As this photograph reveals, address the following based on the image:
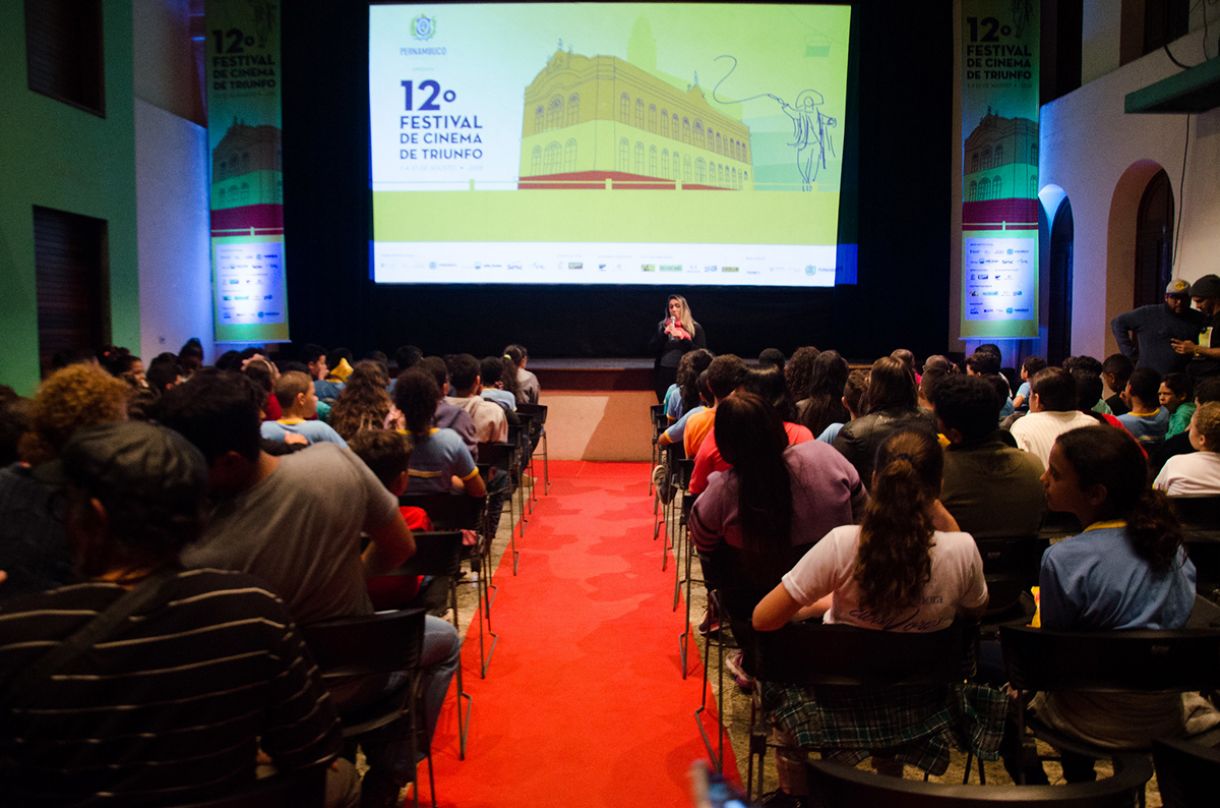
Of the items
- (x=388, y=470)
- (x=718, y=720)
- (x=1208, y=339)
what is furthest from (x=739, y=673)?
(x=1208, y=339)

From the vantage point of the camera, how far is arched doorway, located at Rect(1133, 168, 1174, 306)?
8.77m

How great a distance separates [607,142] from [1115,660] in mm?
8679

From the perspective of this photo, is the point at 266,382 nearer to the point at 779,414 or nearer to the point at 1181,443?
the point at 779,414

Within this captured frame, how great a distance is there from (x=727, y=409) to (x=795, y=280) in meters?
7.65

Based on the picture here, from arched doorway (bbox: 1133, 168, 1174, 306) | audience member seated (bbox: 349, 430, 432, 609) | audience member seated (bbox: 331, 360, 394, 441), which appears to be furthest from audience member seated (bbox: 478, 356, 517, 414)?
arched doorway (bbox: 1133, 168, 1174, 306)

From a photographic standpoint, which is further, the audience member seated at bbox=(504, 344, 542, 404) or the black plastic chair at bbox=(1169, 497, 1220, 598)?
the audience member seated at bbox=(504, 344, 542, 404)

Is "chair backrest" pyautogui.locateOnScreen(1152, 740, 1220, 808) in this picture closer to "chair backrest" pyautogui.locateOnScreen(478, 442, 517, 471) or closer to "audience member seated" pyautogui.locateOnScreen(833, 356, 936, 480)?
"audience member seated" pyautogui.locateOnScreen(833, 356, 936, 480)

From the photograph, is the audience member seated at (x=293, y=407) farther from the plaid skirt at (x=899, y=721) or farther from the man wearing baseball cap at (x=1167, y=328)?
the man wearing baseball cap at (x=1167, y=328)

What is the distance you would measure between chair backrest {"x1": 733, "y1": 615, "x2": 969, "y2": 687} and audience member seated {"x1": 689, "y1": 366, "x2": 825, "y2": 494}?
1.41m

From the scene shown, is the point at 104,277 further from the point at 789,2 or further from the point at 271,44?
the point at 789,2

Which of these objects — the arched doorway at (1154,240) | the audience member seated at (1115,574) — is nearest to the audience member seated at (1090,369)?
the audience member seated at (1115,574)

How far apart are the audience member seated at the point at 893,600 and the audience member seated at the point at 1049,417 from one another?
1.92 meters

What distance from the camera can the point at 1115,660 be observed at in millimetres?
2168

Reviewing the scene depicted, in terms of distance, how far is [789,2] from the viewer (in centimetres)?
1005
